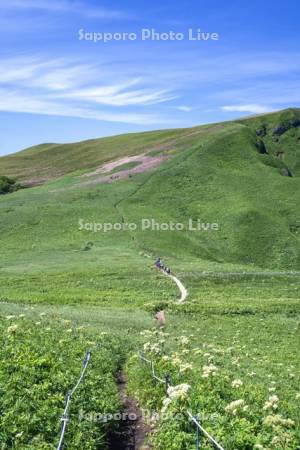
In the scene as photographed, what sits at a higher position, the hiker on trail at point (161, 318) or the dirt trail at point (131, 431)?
the dirt trail at point (131, 431)

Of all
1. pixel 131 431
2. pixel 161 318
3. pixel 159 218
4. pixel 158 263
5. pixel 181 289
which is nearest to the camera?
pixel 131 431

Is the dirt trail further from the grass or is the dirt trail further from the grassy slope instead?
the grassy slope

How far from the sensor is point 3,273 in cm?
5700

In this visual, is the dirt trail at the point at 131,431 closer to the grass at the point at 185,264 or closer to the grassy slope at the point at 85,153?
the grass at the point at 185,264

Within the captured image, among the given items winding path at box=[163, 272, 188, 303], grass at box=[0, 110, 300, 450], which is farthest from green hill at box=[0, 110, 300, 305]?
winding path at box=[163, 272, 188, 303]

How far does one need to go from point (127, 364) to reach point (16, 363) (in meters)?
6.66

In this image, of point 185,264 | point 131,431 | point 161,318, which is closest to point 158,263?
point 185,264

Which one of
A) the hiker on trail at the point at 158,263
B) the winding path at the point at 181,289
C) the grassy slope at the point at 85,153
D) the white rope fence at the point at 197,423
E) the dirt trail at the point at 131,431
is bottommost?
the winding path at the point at 181,289

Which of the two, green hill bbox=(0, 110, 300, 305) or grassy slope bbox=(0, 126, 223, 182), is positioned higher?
grassy slope bbox=(0, 126, 223, 182)

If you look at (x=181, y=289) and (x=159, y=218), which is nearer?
(x=181, y=289)

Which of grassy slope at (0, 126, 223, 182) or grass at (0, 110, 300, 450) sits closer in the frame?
grass at (0, 110, 300, 450)

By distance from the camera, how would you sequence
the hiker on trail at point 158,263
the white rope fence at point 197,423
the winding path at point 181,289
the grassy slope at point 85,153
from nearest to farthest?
1. the white rope fence at point 197,423
2. the winding path at point 181,289
3. the hiker on trail at point 158,263
4. the grassy slope at point 85,153

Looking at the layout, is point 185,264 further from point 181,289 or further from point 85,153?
point 85,153

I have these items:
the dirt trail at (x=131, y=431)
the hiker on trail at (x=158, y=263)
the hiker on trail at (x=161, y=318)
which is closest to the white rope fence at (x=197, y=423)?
the dirt trail at (x=131, y=431)
